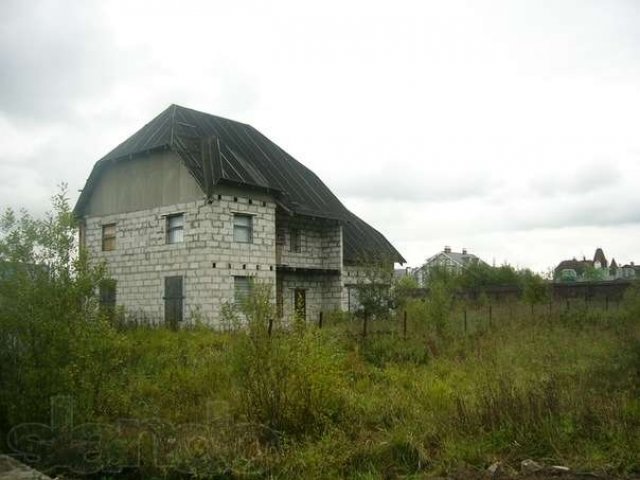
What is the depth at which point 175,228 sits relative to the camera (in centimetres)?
2295

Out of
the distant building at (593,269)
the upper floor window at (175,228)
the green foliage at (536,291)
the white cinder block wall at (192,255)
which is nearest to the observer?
the white cinder block wall at (192,255)

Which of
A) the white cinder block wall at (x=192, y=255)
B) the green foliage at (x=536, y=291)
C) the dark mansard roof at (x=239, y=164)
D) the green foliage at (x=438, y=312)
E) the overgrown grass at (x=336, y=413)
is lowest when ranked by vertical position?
the overgrown grass at (x=336, y=413)

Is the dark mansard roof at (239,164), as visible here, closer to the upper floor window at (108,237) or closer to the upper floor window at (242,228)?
the upper floor window at (242,228)

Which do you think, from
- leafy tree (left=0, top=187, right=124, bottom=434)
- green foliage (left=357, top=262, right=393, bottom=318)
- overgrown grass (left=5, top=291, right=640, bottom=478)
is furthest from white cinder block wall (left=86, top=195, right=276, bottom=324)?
leafy tree (left=0, top=187, right=124, bottom=434)

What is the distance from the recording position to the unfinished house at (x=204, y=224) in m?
22.1

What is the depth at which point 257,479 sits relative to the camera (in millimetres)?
7281

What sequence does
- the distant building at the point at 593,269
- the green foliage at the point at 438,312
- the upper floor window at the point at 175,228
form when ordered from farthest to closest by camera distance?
the distant building at the point at 593,269
the upper floor window at the point at 175,228
the green foliage at the point at 438,312

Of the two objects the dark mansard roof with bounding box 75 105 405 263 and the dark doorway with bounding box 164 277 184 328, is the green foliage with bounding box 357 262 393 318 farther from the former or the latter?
the dark doorway with bounding box 164 277 184 328

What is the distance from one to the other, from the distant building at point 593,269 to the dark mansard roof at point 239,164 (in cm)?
3556

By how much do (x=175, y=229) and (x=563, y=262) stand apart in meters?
72.9

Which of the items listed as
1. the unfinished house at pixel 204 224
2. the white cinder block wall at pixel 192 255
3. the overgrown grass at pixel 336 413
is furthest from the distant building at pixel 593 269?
the overgrown grass at pixel 336 413

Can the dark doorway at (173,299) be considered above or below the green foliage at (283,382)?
above

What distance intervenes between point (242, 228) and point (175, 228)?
2414 millimetres

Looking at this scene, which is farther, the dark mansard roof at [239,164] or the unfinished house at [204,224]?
the dark mansard roof at [239,164]
